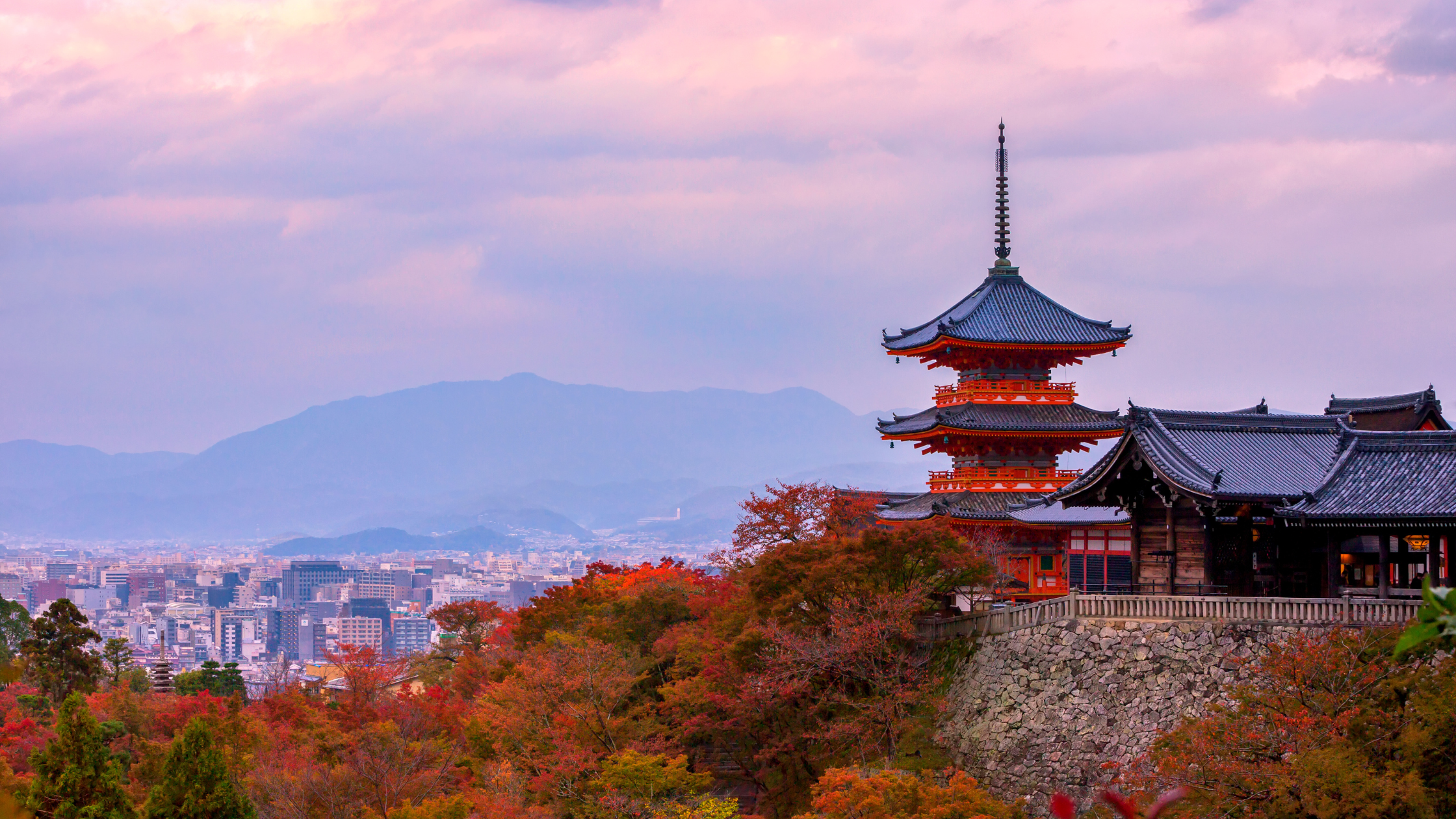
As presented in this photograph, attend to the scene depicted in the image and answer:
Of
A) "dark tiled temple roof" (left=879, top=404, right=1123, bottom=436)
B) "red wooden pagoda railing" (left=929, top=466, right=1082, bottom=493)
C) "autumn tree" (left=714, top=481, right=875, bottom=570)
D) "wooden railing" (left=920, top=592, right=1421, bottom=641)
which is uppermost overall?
"dark tiled temple roof" (left=879, top=404, right=1123, bottom=436)

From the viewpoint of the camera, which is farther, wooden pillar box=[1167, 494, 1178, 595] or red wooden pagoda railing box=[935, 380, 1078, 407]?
red wooden pagoda railing box=[935, 380, 1078, 407]

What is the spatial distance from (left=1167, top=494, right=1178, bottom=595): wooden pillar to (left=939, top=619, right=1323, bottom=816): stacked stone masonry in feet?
5.00

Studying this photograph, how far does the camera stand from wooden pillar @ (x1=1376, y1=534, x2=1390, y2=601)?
80.8 feet

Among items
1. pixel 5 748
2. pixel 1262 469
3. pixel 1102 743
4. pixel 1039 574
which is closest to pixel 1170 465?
pixel 1262 469

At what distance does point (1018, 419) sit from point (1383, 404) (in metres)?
8.52

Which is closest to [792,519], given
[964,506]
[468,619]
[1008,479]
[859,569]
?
[859,569]

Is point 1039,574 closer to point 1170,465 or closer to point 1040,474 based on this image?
point 1040,474

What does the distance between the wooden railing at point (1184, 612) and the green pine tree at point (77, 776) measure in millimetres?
16077

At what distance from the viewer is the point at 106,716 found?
138 feet

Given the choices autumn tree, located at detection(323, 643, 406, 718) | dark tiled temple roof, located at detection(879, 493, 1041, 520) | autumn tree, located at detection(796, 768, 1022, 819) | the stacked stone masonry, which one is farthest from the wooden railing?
autumn tree, located at detection(323, 643, 406, 718)

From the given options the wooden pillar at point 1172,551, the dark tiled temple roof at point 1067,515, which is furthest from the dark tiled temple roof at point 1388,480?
the dark tiled temple roof at point 1067,515

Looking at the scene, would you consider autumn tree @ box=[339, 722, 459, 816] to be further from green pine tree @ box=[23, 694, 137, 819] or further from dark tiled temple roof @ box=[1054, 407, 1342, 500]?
dark tiled temple roof @ box=[1054, 407, 1342, 500]

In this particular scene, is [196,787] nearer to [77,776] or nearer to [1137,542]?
[77,776]

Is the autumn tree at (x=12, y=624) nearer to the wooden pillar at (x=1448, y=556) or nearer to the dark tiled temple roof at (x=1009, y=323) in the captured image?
the dark tiled temple roof at (x=1009, y=323)
